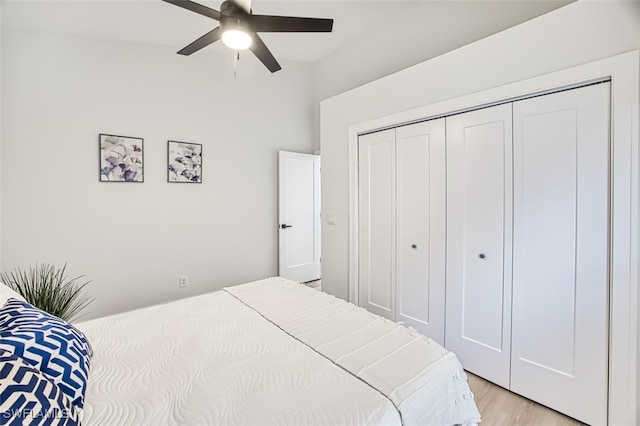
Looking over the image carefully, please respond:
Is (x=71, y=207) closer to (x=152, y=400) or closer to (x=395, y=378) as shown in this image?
(x=152, y=400)

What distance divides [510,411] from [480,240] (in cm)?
106

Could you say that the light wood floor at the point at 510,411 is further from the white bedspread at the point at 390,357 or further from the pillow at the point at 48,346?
the pillow at the point at 48,346

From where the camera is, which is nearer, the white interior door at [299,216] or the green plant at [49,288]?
the green plant at [49,288]

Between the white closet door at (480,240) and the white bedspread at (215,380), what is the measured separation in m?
1.43

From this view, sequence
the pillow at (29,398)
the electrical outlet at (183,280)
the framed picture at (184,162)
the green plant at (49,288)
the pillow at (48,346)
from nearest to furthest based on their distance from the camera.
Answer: the pillow at (29,398) < the pillow at (48,346) < the green plant at (49,288) < the framed picture at (184,162) < the electrical outlet at (183,280)

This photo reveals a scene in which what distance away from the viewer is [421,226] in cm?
245

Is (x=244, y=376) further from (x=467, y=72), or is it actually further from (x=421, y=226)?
(x=467, y=72)

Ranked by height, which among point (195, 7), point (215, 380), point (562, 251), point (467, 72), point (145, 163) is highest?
point (195, 7)

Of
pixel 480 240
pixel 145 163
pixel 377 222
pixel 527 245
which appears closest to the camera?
pixel 527 245

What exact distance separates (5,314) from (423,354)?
1639 millimetres

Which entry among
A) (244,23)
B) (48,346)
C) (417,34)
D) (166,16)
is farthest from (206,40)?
(417,34)

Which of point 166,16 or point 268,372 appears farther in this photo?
point 166,16

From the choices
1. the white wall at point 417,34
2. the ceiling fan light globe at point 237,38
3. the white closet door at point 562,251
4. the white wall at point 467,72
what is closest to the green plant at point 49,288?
the ceiling fan light globe at point 237,38

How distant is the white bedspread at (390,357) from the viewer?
41.9 inches
